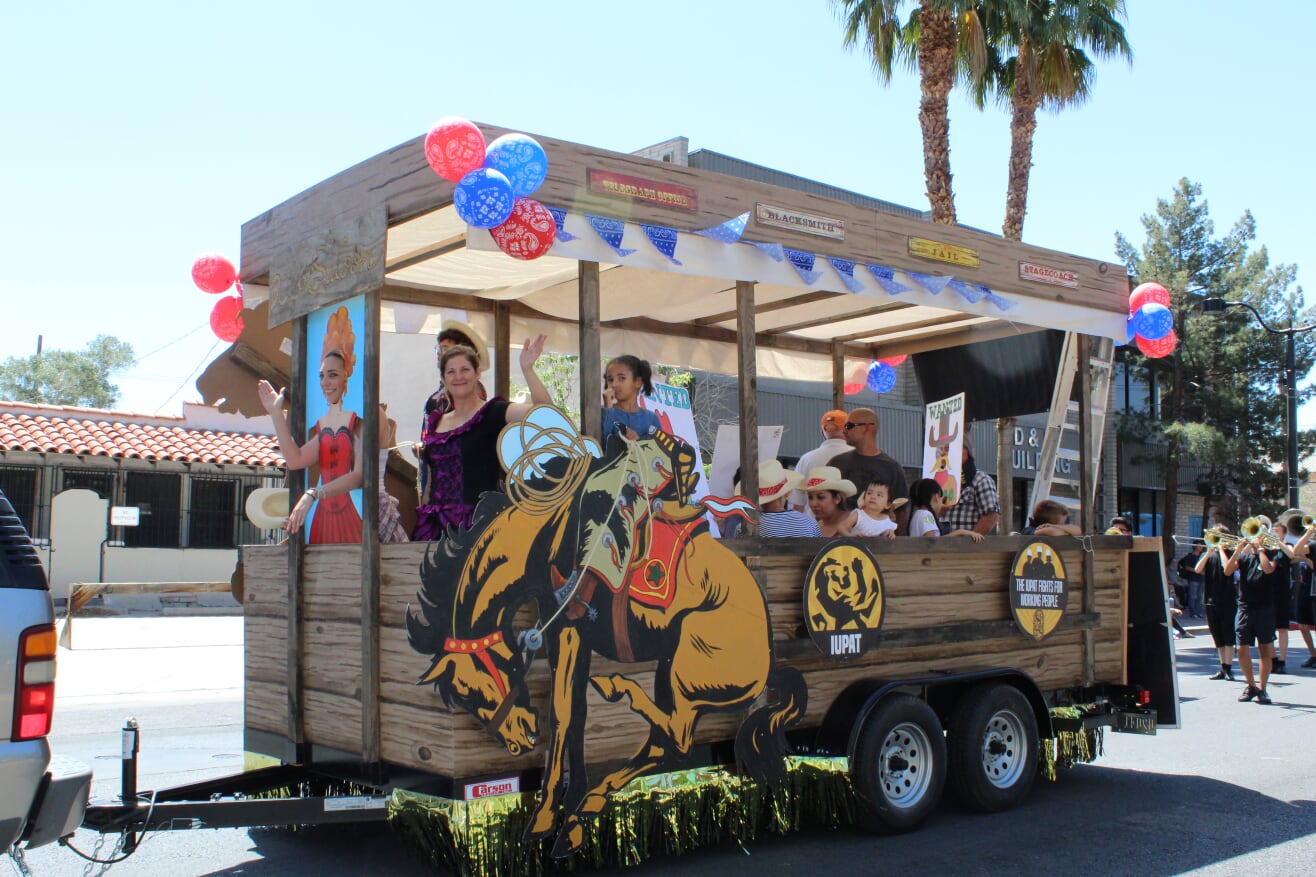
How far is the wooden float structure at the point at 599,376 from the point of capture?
15.9 feet

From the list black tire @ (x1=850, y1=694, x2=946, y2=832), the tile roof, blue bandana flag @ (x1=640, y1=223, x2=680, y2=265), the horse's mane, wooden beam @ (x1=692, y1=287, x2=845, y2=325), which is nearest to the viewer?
the horse's mane

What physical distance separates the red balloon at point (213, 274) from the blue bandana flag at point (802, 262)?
9.85ft

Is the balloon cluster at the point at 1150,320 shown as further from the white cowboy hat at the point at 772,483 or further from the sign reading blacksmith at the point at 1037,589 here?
the white cowboy hat at the point at 772,483

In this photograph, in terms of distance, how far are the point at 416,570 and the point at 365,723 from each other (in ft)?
2.26

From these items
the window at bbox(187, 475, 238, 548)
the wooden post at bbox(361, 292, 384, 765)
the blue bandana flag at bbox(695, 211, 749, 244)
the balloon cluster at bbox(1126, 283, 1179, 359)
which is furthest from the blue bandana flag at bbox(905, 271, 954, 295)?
the window at bbox(187, 475, 238, 548)

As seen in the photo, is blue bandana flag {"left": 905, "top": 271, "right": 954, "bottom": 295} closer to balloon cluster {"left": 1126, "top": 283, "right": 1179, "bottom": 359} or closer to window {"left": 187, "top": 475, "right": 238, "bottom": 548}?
balloon cluster {"left": 1126, "top": 283, "right": 1179, "bottom": 359}

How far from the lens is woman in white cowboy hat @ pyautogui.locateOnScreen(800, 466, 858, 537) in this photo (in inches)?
272

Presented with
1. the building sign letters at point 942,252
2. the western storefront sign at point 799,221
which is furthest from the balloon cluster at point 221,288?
the building sign letters at point 942,252

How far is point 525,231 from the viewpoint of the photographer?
4715 millimetres

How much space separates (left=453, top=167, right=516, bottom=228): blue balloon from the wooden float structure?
8.0 inches

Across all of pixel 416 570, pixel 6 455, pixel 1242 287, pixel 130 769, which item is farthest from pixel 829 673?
pixel 1242 287

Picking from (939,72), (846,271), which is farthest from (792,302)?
(939,72)

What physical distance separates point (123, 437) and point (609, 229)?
22385 mm

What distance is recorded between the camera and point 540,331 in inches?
318
